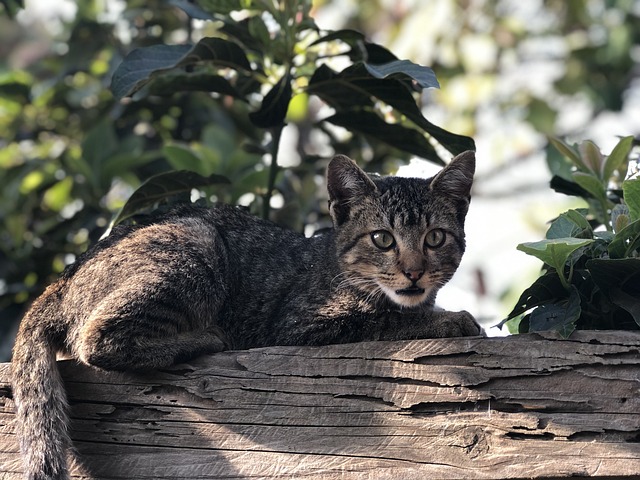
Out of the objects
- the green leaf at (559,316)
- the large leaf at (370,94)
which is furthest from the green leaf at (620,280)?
the large leaf at (370,94)

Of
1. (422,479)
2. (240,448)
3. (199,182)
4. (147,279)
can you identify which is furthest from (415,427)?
(199,182)

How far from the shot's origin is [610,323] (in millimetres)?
2928

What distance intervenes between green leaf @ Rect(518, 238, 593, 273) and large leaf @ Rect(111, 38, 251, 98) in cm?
155

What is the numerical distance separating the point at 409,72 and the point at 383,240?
69 centimetres

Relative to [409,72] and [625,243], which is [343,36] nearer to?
[409,72]

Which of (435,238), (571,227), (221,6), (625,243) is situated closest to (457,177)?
(435,238)

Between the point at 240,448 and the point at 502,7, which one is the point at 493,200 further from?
the point at 240,448

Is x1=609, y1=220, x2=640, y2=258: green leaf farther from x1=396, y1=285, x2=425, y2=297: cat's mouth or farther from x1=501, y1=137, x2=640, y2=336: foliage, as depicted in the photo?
x1=396, y1=285, x2=425, y2=297: cat's mouth

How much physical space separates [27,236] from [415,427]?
8.90 ft

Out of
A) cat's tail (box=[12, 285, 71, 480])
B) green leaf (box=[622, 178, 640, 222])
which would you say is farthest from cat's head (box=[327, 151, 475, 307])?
cat's tail (box=[12, 285, 71, 480])

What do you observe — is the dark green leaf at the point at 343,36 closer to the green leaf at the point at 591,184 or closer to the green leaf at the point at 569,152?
the green leaf at the point at 569,152

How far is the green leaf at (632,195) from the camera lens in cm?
279

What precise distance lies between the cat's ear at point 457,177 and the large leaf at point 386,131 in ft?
0.76

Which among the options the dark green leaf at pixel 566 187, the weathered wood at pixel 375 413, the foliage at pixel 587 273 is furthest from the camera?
the dark green leaf at pixel 566 187
